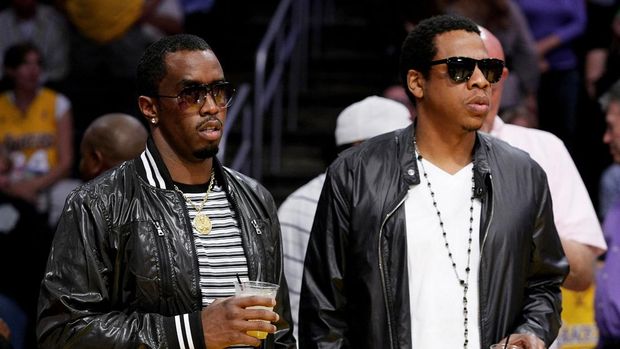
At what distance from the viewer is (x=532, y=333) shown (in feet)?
14.3

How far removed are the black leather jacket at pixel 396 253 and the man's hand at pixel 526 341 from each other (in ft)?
0.23

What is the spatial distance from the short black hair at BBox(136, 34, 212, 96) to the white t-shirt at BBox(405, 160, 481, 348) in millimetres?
955

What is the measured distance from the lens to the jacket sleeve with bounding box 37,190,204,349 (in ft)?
13.2

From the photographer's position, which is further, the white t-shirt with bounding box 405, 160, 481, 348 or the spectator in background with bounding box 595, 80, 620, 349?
the spectator in background with bounding box 595, 80, 620, 349

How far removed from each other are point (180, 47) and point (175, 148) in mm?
358

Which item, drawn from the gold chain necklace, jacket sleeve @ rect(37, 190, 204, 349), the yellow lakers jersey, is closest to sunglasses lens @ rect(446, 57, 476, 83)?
the gold chain necklace

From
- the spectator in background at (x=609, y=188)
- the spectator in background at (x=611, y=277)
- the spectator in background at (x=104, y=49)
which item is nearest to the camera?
the spectator in background at (x=611, y=277)

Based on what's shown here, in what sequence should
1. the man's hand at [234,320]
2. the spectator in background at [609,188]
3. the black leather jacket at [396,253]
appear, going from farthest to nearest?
the spectator in background at [609,188] < the black leather jacket at [396,253] < the man's hand at [234,320]

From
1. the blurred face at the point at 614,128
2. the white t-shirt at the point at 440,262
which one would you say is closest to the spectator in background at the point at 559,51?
the blurred face at the point at 614,128

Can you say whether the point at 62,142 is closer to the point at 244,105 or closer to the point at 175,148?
the point at 244,105

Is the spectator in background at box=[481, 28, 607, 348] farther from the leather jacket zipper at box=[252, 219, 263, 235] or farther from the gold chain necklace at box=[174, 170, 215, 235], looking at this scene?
the gold chain necklace at box=[174, 170, 215, 235]

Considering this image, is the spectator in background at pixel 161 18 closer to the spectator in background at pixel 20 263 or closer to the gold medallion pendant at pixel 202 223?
the spectator in background at pixel 20 263

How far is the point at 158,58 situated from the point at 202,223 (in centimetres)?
61

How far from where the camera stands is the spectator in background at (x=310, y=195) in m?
5.83
